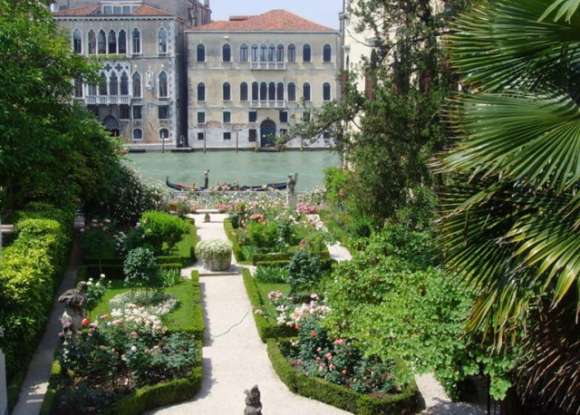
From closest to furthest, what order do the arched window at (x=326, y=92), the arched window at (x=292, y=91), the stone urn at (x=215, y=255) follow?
the stone urn at (x=215, y=255) < the arched window at (x=326, y=92) < the arched window at (x=292, y=91)

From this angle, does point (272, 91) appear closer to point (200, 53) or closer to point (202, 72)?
point (202, 72)

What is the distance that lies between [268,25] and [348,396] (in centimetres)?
4779

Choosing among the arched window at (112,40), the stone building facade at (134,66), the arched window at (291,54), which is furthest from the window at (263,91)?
the arched window at (112,40)

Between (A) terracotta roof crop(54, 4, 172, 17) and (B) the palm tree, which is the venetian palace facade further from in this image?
(B) the palm tree

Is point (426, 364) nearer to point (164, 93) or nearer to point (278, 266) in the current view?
point (278, 266)

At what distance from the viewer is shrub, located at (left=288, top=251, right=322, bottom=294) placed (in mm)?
11711

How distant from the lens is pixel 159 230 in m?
15.4

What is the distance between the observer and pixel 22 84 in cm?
1188

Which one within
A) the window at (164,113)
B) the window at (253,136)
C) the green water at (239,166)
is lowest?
the green water at (239,166)

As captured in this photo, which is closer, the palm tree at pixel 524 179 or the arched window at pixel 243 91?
the palm tree at pixel 524 179

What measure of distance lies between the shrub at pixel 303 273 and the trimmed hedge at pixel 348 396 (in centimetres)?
271

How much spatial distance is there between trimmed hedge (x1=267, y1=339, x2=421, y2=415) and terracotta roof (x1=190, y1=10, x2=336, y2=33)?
1825 inches

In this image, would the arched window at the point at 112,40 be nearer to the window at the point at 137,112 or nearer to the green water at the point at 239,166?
the window at the point at 137,112

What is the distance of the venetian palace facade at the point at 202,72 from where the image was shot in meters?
52.8
